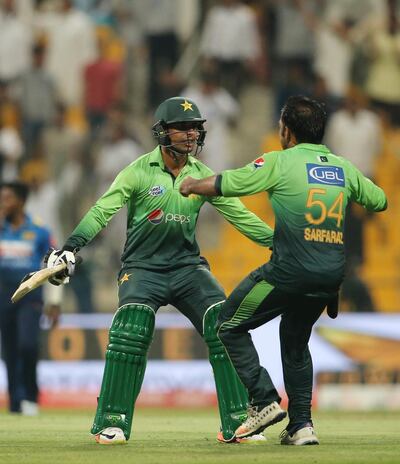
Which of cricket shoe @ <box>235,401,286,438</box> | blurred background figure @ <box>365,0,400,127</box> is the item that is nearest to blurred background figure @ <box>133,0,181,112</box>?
blurred background figure @ <box>365,0,400,127</box>

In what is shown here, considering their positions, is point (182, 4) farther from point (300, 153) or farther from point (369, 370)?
point (300, 153)

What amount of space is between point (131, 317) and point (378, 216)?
998cm

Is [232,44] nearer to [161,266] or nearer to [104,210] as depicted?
[161,266]

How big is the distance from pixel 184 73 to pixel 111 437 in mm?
11823

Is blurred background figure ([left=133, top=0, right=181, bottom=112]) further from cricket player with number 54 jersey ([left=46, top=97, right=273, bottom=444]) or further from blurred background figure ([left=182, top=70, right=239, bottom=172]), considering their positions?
cricket player with number 54 jersey ([left=46, top=97, right=273, bottom=444])

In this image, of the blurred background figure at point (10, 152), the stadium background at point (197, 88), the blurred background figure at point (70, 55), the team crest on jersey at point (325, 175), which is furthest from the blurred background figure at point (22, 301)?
the blurred background figure at point (70, 55)

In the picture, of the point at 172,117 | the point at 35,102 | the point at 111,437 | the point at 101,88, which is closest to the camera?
the point at 111,437

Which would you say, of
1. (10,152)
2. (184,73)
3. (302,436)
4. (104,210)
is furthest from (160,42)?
(302,436)

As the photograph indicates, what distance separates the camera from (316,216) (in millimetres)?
7938

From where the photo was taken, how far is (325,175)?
8.02m

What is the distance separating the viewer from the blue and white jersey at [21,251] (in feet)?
44.1

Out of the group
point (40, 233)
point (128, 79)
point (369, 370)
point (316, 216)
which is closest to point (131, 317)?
point (316, 216)

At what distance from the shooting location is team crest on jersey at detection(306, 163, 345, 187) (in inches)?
314

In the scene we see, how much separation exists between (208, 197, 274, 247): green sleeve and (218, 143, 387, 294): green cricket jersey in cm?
69
